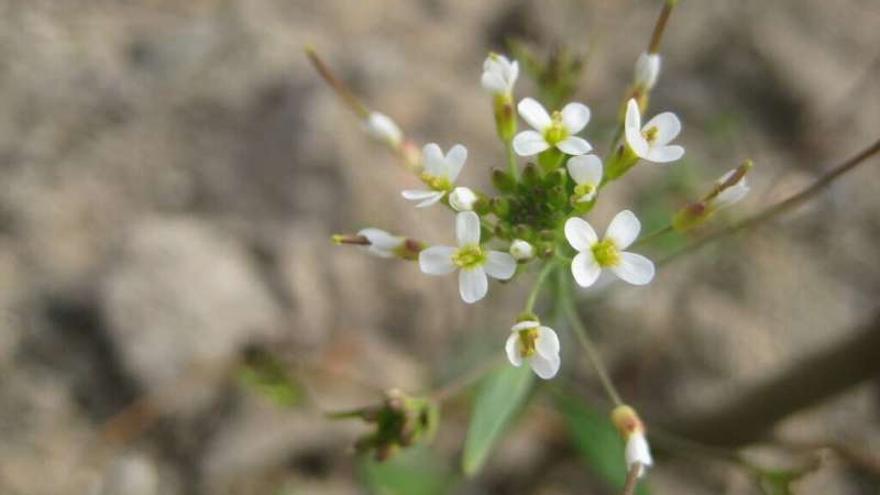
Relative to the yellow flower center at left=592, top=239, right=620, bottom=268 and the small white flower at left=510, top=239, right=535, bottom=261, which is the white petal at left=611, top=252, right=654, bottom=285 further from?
the small white flower at left=510, top=239, right=535, bottom=261

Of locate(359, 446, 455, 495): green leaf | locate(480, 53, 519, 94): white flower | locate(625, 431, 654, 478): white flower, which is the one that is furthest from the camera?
locate(359, 446, 455, 495): green leaf

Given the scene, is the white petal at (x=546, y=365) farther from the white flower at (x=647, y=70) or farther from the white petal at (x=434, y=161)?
the white flower at (x=647, y=70)

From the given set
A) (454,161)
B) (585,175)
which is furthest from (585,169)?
(454,161)

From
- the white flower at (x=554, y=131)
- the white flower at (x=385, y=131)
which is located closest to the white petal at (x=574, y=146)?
the white flower at (x=554, y=131)

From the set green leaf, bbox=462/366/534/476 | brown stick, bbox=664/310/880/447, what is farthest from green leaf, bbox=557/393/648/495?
brown stick, bbox=664/310/880/447

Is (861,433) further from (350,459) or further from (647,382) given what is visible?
(350,459)

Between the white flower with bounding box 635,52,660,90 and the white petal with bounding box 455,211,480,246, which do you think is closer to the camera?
the white petal with bounding box 455,211,480,246

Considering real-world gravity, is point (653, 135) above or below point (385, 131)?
above

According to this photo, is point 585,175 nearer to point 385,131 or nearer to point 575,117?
point 575,117
